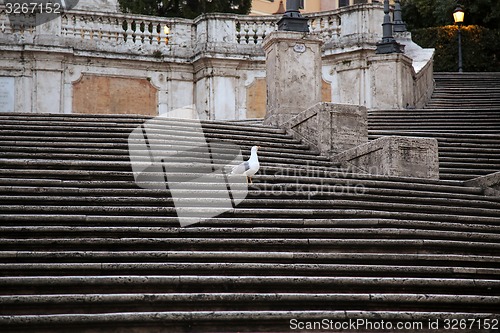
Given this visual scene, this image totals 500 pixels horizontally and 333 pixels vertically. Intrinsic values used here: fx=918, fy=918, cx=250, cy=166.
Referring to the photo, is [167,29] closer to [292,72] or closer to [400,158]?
[292,72]

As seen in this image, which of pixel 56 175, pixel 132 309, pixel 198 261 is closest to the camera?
pixel 132 309

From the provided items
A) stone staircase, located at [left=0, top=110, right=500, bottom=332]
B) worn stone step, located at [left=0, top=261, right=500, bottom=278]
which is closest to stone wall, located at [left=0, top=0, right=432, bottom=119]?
stone staircase, located at [left=0, top=110, right=500, bottom=332]

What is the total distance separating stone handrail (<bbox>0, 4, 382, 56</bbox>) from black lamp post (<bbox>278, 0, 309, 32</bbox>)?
496cm

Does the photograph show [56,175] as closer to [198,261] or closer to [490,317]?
[198,261]

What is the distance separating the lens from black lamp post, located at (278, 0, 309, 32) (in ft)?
54.7

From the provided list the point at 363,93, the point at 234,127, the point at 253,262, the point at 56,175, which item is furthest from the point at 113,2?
the point at 253,262

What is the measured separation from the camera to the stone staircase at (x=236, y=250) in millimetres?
8336

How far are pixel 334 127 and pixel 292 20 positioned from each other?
3212mm

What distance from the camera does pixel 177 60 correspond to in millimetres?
22688

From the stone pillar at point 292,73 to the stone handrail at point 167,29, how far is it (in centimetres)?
515

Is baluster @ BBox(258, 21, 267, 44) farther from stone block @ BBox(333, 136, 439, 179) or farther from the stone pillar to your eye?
stone block @ BBox(333, 136, 439, 179)

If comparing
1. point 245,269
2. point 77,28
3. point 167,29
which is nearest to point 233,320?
point 245,269

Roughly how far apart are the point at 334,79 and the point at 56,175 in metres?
12.6

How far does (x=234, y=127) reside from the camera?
48.9ft
